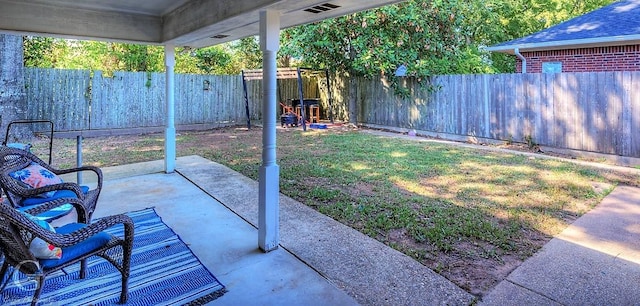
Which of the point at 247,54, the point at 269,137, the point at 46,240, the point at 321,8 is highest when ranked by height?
the point at 247,54

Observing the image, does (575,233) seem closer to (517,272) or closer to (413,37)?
(517,272)

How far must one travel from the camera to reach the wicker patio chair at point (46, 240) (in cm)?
185

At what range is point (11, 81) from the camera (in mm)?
8109

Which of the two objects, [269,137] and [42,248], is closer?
[42,248]

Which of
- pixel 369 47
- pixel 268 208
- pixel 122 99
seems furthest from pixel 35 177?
pixel 369 47

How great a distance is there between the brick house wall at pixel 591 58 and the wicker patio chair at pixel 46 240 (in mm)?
10627

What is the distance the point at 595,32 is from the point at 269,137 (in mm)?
9614

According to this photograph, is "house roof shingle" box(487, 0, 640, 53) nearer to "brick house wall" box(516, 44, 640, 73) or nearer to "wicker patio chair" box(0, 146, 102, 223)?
"brick house wall" box(516, 44, 640, 73)

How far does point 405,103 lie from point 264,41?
28.1 ft

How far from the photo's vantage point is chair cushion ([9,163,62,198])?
304cm

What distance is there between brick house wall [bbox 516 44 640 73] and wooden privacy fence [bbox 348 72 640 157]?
2.48 meters

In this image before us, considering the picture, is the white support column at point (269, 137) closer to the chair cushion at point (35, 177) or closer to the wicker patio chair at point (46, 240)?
the wicker patio chair at point (46, 240)

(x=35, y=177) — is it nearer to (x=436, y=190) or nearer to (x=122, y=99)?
(x=436, y=190)

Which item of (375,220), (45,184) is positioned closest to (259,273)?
(375,220)
